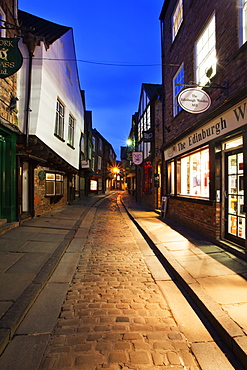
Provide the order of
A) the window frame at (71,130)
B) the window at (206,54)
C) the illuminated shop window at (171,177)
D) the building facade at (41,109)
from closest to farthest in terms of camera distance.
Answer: the window at (206,54)
the building facade at (41,109)
the illuminated shop window at (171,177)
the window frame at (71,130)

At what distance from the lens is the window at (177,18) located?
28.0 ft

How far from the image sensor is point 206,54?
250 inches

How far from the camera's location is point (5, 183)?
6.81 meters

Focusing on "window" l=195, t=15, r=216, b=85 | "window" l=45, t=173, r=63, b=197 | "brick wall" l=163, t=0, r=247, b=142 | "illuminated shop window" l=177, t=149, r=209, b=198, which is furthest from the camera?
"window" l=45, t=173, r=63, b=197

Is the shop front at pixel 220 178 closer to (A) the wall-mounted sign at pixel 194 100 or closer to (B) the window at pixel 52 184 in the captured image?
(A) the wall-mounted sign at pixel 194 100

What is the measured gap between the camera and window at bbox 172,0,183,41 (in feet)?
28.0

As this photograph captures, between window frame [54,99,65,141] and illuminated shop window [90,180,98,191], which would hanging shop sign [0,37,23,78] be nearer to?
window frame [54,99,65,141]

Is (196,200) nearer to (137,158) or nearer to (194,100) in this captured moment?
(194,100)

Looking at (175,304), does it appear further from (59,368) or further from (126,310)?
(59,368)

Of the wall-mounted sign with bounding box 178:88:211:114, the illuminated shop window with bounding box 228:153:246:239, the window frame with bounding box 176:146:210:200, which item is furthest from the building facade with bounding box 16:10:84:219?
the illuminated shop window with bounding box 228:153:246:239

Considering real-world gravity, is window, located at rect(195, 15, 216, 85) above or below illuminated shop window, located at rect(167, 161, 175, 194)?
above

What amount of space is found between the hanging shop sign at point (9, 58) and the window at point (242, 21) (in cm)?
517

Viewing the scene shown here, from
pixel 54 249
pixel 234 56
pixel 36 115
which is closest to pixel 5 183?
pixel 36 115

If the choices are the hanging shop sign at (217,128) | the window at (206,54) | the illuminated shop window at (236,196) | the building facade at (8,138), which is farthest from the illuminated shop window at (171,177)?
the building facade at (8,138)
